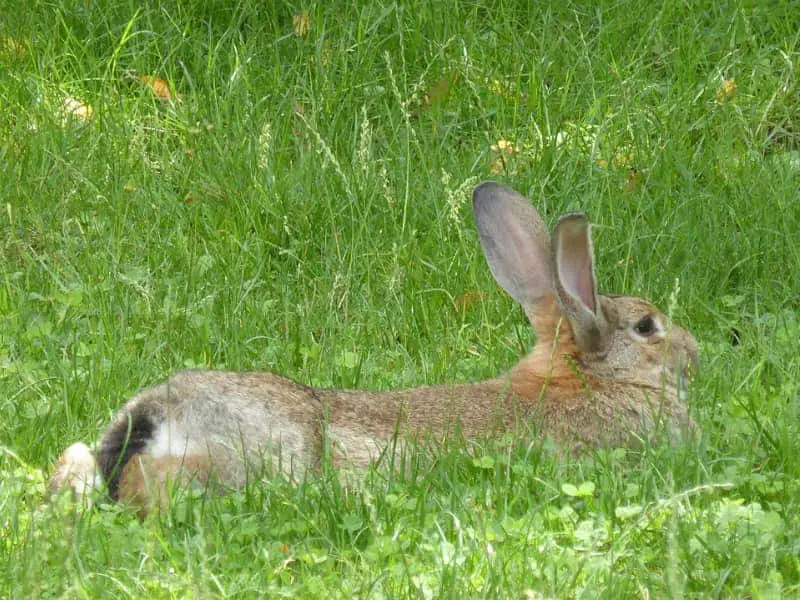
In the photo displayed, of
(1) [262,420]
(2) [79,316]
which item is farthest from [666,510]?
(2) [79,316]

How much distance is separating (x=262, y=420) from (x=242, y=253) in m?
2.19

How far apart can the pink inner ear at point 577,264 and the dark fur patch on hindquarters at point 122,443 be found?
1.81 metres

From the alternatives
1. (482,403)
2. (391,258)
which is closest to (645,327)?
(482,403)

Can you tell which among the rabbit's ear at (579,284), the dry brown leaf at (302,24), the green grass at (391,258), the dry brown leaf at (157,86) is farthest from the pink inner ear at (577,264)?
the dry brown leaf at (302,24)

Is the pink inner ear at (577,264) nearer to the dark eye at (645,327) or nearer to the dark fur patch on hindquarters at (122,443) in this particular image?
the dark eye at (645,327)

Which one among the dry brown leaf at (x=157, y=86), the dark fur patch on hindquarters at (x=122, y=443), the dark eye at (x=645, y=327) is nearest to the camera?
the dark fur patch on hindquarters at (x=122, y=443)

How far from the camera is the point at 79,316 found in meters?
6.59

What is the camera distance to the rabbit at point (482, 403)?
4922 mm

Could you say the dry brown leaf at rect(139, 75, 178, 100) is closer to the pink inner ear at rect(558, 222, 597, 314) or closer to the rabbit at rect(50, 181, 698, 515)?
the rabbit at rect(50, 181, 698, 515)

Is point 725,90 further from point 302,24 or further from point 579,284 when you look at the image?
point 579,284

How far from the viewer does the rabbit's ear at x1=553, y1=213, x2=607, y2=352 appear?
5.96 m

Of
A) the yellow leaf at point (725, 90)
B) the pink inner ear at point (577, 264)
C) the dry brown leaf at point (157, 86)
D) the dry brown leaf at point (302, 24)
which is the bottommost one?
the pink inner ear at point (577, 264)

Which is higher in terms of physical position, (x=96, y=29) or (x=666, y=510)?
(x=96, y=29)

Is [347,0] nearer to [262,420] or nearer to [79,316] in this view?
[79,316]
